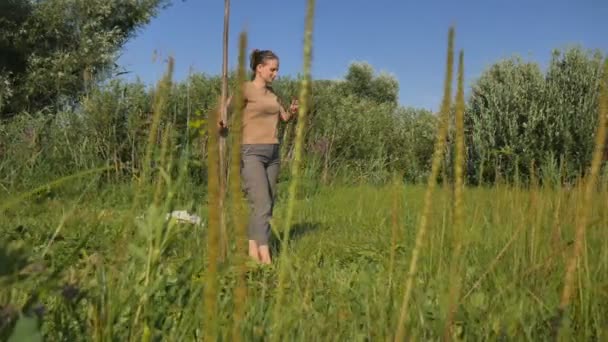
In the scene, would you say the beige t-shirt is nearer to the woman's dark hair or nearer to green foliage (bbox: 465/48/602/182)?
the woman's dark hair

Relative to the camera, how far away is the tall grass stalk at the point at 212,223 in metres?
0.42

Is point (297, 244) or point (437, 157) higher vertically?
point (437, 157)

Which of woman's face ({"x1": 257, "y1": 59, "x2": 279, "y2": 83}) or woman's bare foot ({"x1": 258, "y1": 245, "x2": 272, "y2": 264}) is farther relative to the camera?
woman's face ({"x1": 257, "y1": 59, "x2": 279, "y2": 83})

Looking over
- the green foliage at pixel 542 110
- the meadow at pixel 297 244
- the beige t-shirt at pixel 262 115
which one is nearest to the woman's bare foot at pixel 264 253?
the meadow at pixel 297 244

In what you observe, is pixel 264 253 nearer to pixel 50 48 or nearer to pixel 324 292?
pixel 324 292

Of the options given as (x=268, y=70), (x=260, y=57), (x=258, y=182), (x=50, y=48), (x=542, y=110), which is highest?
(x=50, y=48)

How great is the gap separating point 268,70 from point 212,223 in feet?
15.7

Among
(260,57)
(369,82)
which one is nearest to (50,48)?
(260,57)

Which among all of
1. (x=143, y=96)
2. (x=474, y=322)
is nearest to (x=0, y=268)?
(x=474, y=322)

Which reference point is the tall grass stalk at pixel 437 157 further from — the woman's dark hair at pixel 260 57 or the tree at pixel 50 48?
the tree at pixel 50 48

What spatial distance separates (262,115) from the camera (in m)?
4.93

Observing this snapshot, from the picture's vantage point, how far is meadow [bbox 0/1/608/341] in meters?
0.66

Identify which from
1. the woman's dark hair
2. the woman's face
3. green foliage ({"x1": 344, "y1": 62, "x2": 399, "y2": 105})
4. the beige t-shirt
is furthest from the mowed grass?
green foliage ({"x1": 344, "y1": 62, "x2": 399, "y2": 105})

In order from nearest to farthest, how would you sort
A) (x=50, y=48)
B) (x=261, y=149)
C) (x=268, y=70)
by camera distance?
(x=261, y=149) → (x=268, y=70) → (x=50, y=48)
